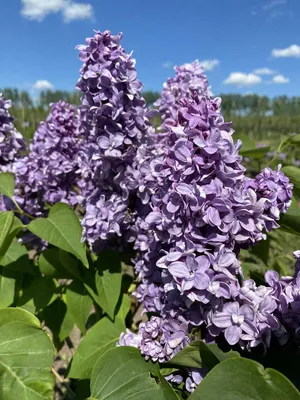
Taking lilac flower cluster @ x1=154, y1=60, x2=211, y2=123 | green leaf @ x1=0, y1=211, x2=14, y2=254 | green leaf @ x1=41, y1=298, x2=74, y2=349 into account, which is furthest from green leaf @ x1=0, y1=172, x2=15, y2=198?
lilac flower cluster @ x1=154, y1=60, x2=211, y2=123

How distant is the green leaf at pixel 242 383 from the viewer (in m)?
0.70

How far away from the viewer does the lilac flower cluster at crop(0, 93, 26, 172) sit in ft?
6.50

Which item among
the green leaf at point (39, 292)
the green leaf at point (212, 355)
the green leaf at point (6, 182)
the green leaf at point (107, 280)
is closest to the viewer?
the green leaf at point (212, 355)

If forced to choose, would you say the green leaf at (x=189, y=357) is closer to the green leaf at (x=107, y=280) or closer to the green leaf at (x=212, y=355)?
the green leaf at (x=212, y=355)

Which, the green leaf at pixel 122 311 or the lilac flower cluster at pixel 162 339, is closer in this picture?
the lilac flower cluster at pixel 162 339

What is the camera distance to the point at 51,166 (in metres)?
1.90

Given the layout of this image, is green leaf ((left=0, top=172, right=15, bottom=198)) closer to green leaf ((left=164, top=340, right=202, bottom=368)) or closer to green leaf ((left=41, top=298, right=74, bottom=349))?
green leaf ((left=41, top=298, right=74, bottom=349))

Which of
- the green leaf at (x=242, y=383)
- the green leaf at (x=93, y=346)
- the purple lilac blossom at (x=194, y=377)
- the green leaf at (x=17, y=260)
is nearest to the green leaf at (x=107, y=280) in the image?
the green leaf at (x=93, y=346)

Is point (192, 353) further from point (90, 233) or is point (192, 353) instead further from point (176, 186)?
point (90, 233)

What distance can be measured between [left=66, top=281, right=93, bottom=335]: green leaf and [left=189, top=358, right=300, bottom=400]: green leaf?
976mm

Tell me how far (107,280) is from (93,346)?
0.22m

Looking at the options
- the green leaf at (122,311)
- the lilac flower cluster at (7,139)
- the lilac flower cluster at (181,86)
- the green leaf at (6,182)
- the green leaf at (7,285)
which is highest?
the lilac flower cluster at (181,86)

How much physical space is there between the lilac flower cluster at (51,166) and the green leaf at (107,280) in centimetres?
43

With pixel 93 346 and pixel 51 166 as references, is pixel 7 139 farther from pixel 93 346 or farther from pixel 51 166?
pixel 93 346
